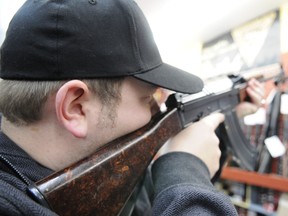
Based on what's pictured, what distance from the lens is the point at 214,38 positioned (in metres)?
2.04

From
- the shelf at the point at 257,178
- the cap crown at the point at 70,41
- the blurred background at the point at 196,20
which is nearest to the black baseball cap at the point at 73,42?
the cap crown at the point at 70,41

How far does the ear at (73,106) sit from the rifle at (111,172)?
0.05 m

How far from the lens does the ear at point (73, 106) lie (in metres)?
0.36

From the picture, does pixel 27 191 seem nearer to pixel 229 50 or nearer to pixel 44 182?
pixel 44 182

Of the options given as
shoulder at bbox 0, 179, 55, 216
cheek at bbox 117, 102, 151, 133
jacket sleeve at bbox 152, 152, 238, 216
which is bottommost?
jacket sleeve at bbox 152, 152, 238, 216

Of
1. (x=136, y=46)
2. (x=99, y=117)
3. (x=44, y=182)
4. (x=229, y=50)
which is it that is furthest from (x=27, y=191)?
(x=229, y=50)

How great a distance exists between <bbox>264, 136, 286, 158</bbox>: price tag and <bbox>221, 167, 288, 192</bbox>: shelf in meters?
0.09

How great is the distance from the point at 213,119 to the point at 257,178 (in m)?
0.63

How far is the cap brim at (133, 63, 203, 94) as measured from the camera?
16.1 inches

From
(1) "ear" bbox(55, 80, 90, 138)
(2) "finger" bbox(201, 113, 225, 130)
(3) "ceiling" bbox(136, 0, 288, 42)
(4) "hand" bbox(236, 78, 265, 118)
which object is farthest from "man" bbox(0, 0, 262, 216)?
(3) "ceiling" bbox(136, 0, 288, 42)

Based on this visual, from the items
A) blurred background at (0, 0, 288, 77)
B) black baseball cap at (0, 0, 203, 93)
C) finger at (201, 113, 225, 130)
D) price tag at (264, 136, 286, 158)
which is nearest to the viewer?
black baseball cap at (0, 0, 203, 93)

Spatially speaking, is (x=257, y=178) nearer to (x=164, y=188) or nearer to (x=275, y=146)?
(x=275, y=146)

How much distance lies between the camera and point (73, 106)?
38 centimetres

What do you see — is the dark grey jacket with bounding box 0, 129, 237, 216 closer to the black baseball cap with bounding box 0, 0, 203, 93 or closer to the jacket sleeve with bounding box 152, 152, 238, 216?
the jacket sleeve with bounding box 152, 152, 238, 216
